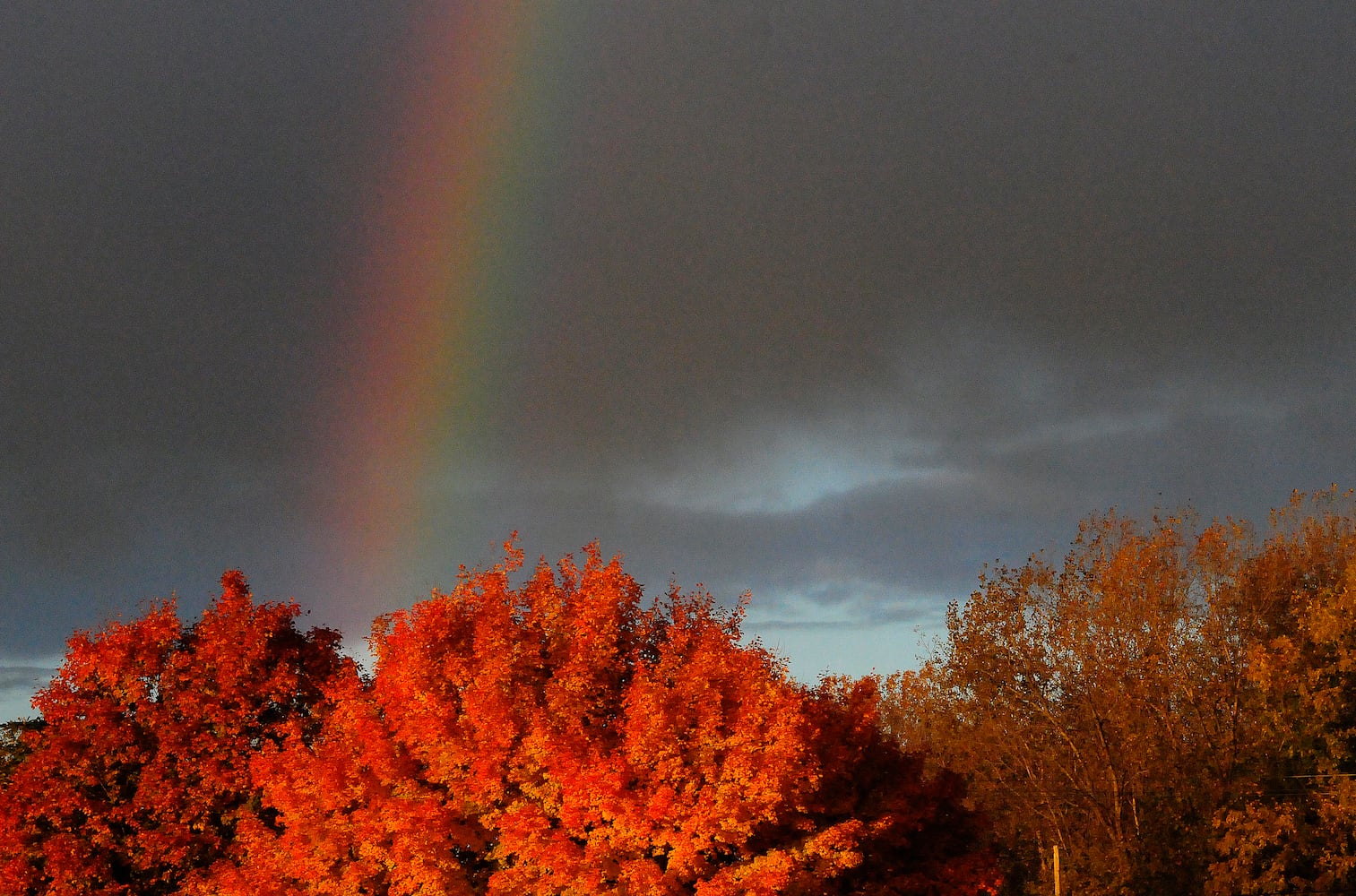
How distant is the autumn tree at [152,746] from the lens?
166 feet

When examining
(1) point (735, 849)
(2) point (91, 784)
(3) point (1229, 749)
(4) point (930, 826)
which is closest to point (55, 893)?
(2) point (91, 784)

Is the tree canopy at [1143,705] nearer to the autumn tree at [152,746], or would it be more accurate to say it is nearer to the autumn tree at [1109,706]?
the autumn tree at [1109,706]

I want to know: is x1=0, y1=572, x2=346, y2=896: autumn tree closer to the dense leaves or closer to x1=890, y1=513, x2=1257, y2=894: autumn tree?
the dense leaves

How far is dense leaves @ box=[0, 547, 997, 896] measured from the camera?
38.1 meters

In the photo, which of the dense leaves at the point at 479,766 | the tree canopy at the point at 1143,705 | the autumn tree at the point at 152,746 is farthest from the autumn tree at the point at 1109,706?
the autumn tree at the point at 152,746

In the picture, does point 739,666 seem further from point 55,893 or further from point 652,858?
A: point 55,893

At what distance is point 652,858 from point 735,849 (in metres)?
2.73

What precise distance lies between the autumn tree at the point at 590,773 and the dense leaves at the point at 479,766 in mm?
91

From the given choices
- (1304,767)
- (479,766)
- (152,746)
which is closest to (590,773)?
(479,766)

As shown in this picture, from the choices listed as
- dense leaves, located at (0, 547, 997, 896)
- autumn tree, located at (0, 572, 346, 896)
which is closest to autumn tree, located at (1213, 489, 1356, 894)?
dense leaves, located at (0, 547, 997, 896)

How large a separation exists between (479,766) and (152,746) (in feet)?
64.8

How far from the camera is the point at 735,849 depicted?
39844mm

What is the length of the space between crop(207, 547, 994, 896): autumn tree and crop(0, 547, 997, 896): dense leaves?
91mm

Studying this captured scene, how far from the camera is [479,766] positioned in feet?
133
